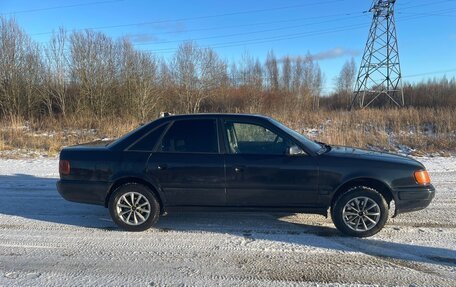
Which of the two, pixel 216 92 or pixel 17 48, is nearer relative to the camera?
pixel 17 48

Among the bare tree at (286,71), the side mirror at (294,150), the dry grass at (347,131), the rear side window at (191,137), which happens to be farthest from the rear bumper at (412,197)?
the bare tree at (286,71)

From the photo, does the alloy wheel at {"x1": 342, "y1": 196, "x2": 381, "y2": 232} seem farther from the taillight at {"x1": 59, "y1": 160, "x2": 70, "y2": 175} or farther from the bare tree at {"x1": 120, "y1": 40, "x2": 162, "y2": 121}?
the bare tree at {"x1": 120, "y1": 40, "x2": 162, "y2": 121}

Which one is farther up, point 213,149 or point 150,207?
point 213,149

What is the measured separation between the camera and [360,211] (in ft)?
16.2

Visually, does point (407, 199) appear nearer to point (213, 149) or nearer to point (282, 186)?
point (282, 186)

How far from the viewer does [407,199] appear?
194 inches

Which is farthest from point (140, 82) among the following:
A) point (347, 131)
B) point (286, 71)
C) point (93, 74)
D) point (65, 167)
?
point (286, 71)

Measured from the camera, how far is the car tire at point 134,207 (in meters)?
5.22

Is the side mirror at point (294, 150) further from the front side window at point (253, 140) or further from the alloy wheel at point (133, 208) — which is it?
the alloy wheel at point (133, 208)

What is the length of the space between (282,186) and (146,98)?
23.4 meters

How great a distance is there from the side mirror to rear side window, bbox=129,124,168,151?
6.00 ft

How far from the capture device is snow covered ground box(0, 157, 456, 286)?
3.72m

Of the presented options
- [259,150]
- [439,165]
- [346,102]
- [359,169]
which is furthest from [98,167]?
[346,102]

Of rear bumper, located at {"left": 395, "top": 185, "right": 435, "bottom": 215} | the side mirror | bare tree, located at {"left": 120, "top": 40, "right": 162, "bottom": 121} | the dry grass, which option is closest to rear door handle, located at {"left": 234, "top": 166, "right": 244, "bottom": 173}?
the side mirror
